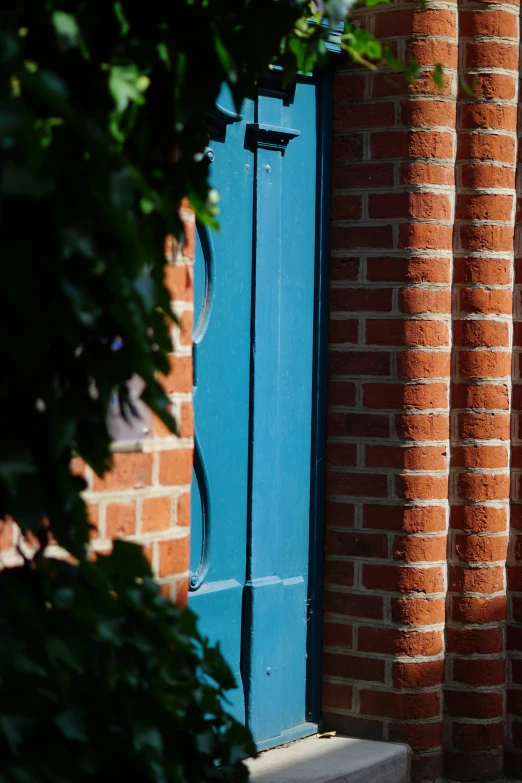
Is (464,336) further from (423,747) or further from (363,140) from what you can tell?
(423,747)

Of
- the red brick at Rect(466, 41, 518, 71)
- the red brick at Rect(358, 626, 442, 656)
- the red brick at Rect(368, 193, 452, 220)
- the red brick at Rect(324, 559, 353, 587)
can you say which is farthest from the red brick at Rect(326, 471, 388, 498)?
the red brick at Rect(466, 41, 518, 71)

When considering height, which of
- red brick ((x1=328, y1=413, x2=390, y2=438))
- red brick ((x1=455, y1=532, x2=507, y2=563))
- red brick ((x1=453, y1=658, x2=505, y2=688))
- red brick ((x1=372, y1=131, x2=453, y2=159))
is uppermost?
red brick ((x1=372, y1=131, x2=453, y2=159))

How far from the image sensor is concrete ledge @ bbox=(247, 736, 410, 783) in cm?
326

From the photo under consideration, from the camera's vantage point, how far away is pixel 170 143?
4.87 ft

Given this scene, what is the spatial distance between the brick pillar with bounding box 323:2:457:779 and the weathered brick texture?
4.77 feet

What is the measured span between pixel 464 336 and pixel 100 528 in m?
1.97

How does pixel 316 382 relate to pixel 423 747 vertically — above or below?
above

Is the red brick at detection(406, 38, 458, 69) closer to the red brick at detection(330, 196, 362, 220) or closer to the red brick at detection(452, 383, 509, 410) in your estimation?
the red brick at detection(330, 196, 362, 220)

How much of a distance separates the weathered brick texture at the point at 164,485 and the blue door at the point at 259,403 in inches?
39.8

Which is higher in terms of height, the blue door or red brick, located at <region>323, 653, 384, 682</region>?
the blue door

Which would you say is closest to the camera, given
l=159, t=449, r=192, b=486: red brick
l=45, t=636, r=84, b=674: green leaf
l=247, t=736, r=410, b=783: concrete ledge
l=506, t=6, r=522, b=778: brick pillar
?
l=45, t=636, r=84, b=674: green leaf

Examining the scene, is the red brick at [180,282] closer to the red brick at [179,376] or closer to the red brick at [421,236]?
the red brick at [179,376]

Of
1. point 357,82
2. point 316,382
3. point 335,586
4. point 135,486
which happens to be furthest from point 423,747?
point 357,82

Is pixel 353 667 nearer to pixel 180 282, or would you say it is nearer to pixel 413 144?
pixel 413 144
